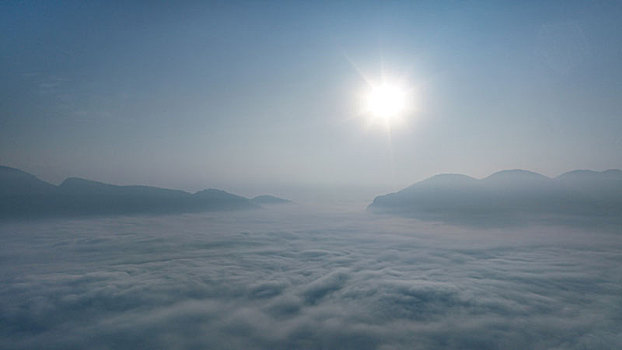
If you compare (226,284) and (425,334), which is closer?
(425,334)

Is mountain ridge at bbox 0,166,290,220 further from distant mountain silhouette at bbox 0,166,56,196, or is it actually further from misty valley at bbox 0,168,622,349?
misty valley at bbox 0,168,622,349

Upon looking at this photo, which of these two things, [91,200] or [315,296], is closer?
[315,296]

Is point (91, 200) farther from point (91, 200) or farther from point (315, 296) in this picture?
point (315, 296)

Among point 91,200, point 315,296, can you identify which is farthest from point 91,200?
point 315,296

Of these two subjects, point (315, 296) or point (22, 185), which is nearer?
point (315, 296)

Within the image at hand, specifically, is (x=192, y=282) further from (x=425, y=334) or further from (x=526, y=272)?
(x=526, y=272)

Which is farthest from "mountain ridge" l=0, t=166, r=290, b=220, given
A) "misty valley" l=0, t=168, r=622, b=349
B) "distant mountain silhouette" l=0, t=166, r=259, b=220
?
"misty valley" l=0, t=168, r=622, b=349

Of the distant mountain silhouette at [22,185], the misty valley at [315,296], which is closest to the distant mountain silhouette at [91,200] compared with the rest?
the distant mountain silhouette at [22,185]

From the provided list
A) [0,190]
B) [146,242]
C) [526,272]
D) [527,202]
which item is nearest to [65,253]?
[146,242]
